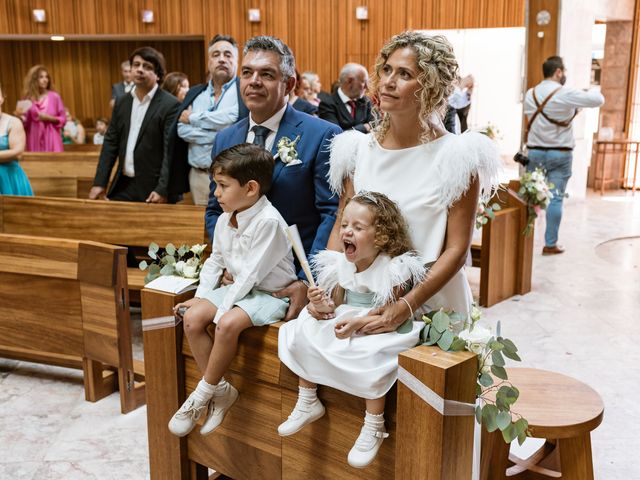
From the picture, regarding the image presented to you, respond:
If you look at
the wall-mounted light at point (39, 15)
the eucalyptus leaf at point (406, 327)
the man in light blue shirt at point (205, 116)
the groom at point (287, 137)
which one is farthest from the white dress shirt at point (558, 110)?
the wall-mounted light at point (39, 15)

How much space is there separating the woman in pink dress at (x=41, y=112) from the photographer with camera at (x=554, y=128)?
5.23 m

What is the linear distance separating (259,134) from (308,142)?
18cm

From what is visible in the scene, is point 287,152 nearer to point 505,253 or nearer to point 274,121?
point 274,121

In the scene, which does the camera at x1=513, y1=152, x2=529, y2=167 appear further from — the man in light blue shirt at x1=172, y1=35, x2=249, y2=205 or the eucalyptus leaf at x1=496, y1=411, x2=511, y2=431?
the eucalyptus leaf at x1=496, y1=411, x2=511, y2=431

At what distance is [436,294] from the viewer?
81.4 inches

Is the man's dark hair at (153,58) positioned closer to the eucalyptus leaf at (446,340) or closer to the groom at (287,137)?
the groom at (287,137)

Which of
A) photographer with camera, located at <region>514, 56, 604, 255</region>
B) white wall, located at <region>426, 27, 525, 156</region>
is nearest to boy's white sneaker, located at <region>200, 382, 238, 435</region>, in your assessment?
photographer with camera, located at <region>514, 56, 604, 255</region>

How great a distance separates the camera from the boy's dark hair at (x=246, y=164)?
2209 mm

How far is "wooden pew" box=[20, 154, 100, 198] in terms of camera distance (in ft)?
20.7

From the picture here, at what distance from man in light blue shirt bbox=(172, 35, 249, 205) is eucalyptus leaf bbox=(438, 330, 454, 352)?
2685mm

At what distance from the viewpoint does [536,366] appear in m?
4.00

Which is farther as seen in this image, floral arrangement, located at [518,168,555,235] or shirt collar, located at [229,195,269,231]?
floral arrangement, located at [518,168,555,235]

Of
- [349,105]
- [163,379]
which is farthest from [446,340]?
[349,105]

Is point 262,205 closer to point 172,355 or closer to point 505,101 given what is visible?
point 172,355
